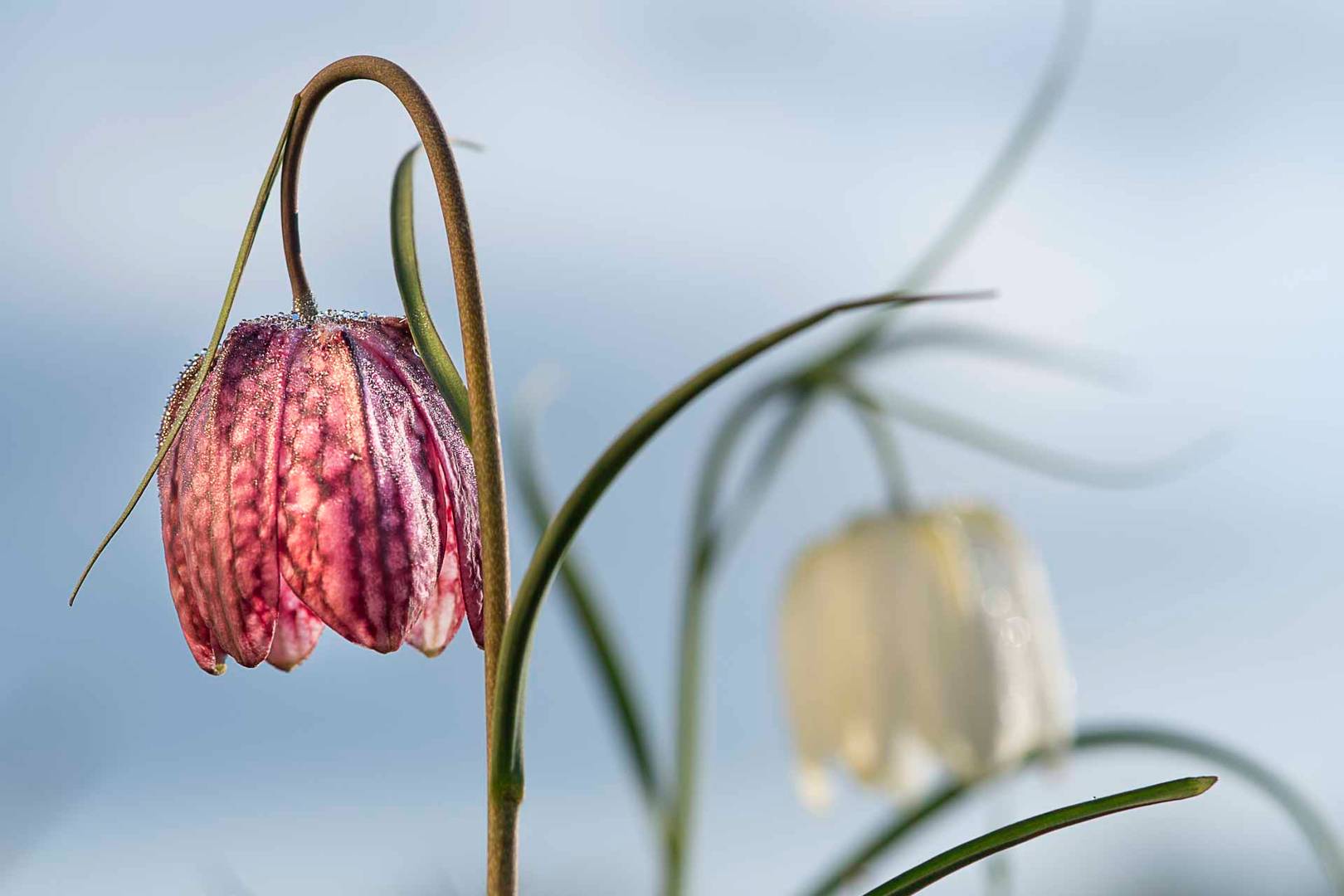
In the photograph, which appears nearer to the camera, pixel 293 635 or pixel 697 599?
pixel 293 635

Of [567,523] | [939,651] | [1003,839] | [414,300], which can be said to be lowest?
[1003,839]

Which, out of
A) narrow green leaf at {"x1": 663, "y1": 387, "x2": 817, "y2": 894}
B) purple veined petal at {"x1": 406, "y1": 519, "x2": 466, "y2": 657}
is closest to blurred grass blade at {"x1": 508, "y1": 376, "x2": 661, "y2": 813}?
narrow green leaf at {"x1": 663, "y1": 387, "x2": 817, "y2": 894}

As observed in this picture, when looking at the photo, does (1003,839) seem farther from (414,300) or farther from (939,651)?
(939,651)

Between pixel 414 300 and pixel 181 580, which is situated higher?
pixel 414 300

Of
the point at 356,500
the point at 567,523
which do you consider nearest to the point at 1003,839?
the point at 567,523

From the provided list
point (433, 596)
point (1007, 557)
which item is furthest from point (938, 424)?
point (433, 596)

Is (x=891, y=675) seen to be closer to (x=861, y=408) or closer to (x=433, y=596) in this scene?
(x=861, y=408)

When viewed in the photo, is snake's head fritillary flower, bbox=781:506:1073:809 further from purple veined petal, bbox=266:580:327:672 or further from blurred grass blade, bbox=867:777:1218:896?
purple veined petal, bbox=266:580:327:672

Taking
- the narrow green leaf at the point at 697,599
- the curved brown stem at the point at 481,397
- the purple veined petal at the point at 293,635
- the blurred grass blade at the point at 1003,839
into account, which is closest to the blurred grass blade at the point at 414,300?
the curved brown stem at the point at 481,397
